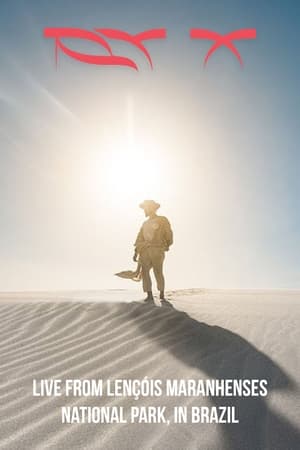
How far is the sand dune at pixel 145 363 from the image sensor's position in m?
2.27

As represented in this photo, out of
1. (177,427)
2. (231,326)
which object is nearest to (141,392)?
(177,427)

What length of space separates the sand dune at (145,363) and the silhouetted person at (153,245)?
121 centimetres

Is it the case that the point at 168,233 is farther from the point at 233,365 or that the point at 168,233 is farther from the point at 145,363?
the point at 233,365

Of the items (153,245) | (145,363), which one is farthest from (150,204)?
(145,363)

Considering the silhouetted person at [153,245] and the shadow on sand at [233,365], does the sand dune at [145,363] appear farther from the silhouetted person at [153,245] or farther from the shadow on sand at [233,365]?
the silhouetted person at [153,245]

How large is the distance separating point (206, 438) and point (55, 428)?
83 centimetres

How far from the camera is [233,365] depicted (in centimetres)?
352

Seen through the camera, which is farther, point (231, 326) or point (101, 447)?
point (231, 326)

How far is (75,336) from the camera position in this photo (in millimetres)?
4691

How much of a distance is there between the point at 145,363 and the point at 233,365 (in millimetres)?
732

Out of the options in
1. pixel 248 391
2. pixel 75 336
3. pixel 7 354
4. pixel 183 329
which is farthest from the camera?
pixel 183 329

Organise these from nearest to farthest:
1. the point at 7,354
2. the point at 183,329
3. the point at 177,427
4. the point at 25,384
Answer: the point at 177,427 → the point at 25,384 → the point at 7,354 → the point at 183,329

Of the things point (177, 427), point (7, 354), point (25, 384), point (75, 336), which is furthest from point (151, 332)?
point (177, 427)

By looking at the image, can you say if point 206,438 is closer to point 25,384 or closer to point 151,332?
point 25,384
